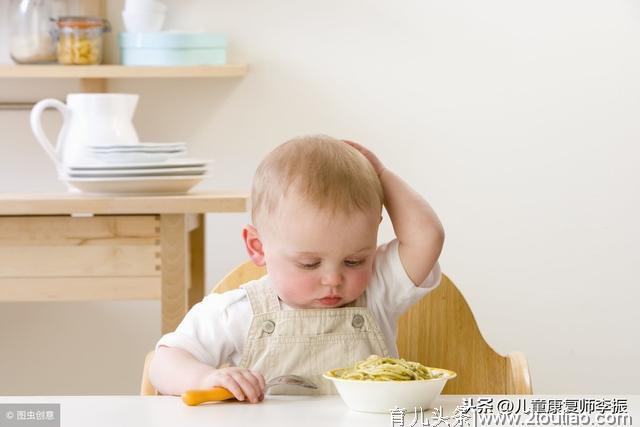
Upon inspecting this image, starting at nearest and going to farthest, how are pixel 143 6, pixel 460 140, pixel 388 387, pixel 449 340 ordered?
pixel 388 387 → pixel 449 340 → pixel 143 6 → pixel 460 140

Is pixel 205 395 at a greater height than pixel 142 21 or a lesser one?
lesser

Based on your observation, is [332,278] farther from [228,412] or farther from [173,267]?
[173,267]

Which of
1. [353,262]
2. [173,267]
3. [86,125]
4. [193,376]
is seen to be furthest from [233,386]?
[86,125]

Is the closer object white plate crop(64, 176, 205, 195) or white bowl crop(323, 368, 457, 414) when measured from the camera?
white bowl crop(323, 368, 457, 414)

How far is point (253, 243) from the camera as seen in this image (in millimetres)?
1163

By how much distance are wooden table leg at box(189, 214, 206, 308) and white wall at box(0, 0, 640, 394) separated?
A: 0.30 metres

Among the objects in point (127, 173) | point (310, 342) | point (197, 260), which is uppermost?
point (127, 173)

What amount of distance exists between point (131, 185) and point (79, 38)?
546 mm

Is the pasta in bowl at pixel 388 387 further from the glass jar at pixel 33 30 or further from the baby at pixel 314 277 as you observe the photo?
the glass jar at pixel 33 30

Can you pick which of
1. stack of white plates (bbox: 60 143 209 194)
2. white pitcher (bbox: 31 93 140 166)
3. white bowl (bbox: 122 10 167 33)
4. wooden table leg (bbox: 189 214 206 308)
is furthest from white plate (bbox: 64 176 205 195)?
white bowl (bbox: 122 10 167 33)

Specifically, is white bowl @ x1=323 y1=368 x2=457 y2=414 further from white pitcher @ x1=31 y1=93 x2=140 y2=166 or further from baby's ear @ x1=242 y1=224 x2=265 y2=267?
white pitcher @ x1=31 y1=93 x2=140 y2=166

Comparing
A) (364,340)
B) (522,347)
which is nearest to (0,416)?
(364,340)

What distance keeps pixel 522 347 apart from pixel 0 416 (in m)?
1.81

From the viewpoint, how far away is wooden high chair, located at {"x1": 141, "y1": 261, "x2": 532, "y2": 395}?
4.29ft
